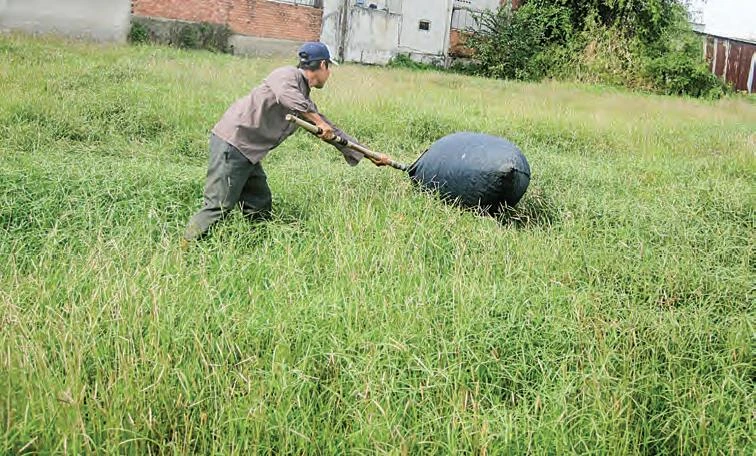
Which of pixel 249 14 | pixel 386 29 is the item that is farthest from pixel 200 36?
pixel 386 29

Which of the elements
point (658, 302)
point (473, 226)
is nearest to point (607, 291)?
point (658, 302)

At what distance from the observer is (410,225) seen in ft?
14.5

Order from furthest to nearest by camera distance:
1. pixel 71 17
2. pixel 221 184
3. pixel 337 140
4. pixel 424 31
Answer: pixel 424 31, pixel 71 17, pixel 337 140, pixel 221 184

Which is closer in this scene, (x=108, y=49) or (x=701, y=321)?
(x=701, y=321)

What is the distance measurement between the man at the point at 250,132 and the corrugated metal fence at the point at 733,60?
2225cm

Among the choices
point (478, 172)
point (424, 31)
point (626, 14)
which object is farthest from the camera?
point (424, 31)

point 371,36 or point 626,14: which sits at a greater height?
point 626,14

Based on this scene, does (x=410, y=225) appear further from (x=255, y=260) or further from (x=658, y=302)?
(x=658, y=302)

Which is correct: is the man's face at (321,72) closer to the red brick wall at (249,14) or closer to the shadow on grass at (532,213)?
the shadow on grass at (532,213)

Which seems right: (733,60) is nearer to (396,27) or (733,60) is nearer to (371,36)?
(396,27)

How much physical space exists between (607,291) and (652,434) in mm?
1135

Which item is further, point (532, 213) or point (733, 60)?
point (733, 60)

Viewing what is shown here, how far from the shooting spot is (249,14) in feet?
57.1

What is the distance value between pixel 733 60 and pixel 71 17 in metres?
Answer: 20.4
